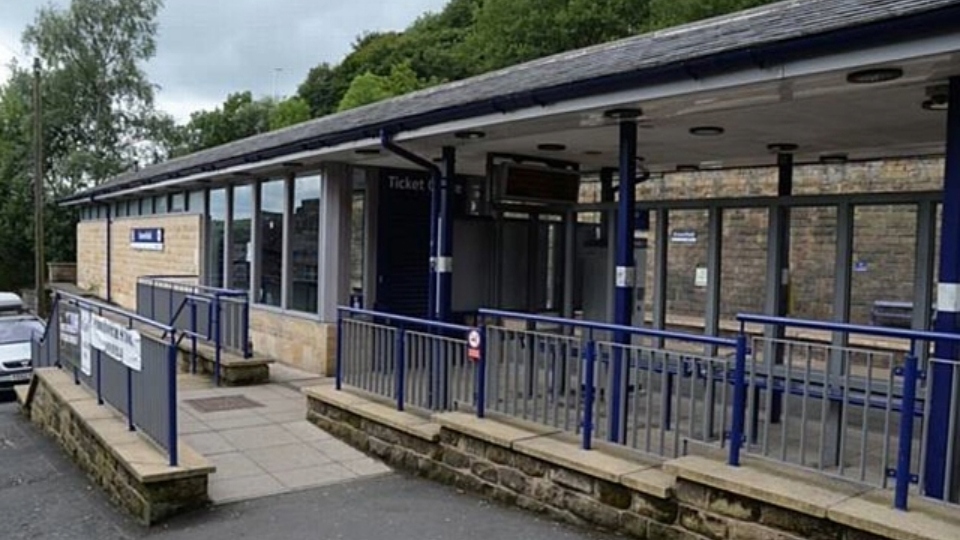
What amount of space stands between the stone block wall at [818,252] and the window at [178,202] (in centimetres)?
950

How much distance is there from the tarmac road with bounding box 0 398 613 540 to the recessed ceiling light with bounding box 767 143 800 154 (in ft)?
14.2

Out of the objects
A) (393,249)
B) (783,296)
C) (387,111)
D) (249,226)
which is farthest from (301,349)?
(783,296)

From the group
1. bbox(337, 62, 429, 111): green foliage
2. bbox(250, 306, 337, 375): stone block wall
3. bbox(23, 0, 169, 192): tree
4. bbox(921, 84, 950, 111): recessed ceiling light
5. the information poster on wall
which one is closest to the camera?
bbox(921, 84, 950, 111): recessed ceiling light

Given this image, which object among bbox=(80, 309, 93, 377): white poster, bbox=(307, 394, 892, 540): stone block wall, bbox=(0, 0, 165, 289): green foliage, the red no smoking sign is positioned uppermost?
bbox=(0, 0, 165, 289): green foliage

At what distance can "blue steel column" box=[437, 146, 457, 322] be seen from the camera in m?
7.70

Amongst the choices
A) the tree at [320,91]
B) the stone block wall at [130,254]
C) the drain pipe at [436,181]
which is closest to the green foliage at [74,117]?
the stone block wall at [130,254]

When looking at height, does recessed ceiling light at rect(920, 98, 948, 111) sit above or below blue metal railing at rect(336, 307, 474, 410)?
above

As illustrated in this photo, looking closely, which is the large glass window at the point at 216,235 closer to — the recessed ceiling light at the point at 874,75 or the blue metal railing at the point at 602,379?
the blue metal railing at the point at 602,379

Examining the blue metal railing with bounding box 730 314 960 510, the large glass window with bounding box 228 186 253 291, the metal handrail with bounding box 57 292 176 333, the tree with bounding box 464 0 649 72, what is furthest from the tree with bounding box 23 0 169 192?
the blue metal railing with bounding box 730 314 960 510

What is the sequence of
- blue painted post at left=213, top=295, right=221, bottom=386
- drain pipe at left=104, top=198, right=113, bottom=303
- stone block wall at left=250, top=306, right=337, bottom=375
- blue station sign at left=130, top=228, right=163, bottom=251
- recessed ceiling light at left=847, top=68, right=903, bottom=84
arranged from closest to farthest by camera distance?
recessed ceiling light at left=847, top=68, right=903, bottom=84, blue painted post at left=213, top=295, right=221, bottom=386, stone block wall at left=250, top=306, right=337, bottom=375, blue station sign at left=130, top=228, right=163, bottom=251, drain pipe at left=104, top=198, right=113, bottom=303

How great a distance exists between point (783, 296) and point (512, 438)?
2.79 meters

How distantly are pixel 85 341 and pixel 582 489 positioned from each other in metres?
5.54

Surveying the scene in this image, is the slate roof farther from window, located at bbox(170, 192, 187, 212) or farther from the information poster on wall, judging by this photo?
window, located at bbox(170, 192, 187, 212)

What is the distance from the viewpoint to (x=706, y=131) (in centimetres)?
666
